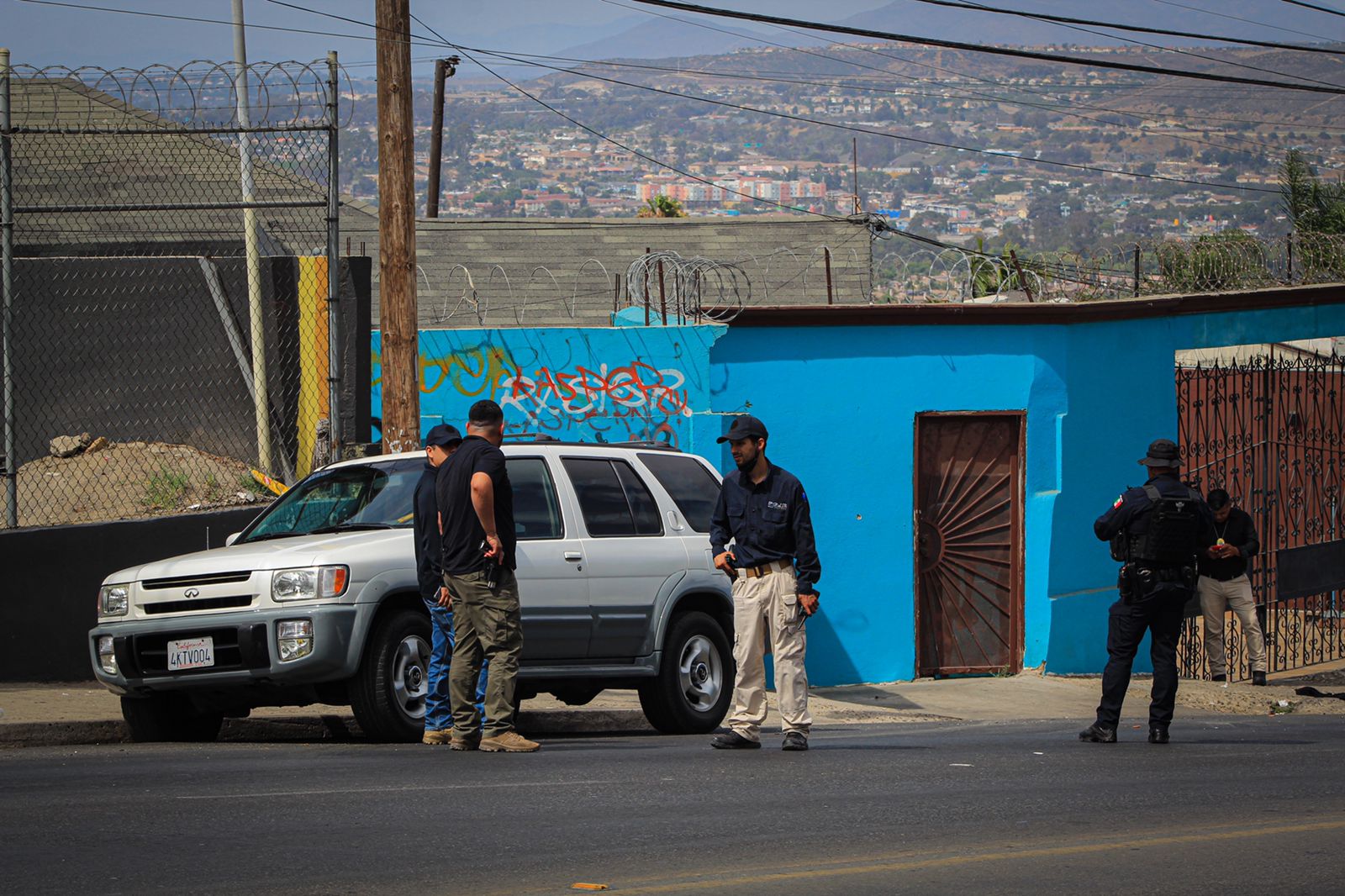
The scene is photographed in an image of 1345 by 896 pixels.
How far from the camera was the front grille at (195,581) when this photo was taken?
9.18 m

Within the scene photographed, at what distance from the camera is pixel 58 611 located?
38.7 ft

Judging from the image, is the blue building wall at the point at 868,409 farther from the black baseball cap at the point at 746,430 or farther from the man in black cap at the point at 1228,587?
the black baseball cap at the point at 746,430

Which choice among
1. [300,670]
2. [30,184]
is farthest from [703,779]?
[30,184]

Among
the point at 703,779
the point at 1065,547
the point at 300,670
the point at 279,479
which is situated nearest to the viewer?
the point at 703,779

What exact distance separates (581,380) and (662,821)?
7.93m

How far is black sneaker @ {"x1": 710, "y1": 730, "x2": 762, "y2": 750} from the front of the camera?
949 cm

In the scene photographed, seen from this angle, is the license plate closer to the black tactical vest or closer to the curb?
the curb

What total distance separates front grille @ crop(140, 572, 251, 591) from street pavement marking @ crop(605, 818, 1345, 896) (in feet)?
13.8

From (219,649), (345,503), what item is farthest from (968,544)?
(219,649)

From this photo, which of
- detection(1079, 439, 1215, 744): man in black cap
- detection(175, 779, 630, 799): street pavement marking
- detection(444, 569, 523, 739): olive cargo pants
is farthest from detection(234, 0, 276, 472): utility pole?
detection(1079, 439, 1215, 744): man in black cap

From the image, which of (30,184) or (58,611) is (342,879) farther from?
(30,184)

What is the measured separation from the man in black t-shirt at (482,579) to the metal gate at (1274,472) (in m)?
9.15

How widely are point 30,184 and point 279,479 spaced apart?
10.7 metres

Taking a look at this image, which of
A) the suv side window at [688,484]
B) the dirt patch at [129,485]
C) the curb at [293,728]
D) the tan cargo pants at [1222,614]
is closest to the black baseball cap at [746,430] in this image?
the suv side window at [688,484]
